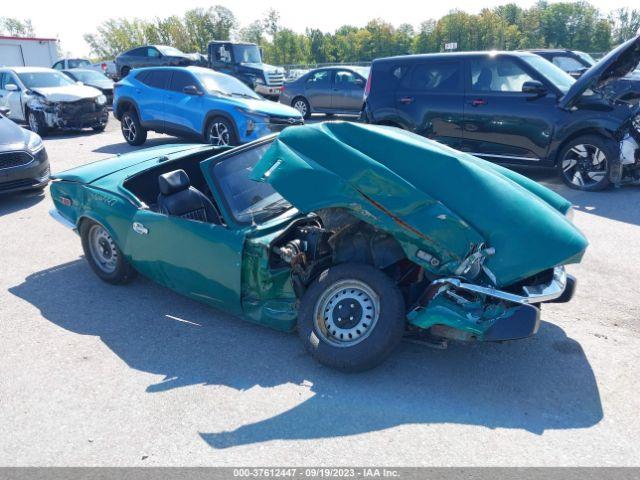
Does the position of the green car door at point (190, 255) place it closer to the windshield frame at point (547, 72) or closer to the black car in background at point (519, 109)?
the black car in background at point (519, 109)

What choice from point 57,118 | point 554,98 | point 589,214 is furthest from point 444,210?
point 57,118

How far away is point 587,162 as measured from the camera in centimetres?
835

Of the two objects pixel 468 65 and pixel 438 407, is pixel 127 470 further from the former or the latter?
pixel 468 65

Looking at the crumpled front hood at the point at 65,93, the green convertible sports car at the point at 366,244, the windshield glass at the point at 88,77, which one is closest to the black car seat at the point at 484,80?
the green convertible sports car at the point at 366,244

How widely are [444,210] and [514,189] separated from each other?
24.2 inches

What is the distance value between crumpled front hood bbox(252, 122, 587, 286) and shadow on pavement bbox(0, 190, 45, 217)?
6.00 meters

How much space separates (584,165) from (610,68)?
5.41 feet

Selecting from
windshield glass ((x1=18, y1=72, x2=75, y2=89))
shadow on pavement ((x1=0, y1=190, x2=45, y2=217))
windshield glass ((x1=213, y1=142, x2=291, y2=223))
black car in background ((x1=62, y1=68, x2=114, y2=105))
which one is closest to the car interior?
windshield glass ((x1=213, y1=142, x2=291, y2=223))

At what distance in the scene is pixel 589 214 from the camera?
7.29 meters

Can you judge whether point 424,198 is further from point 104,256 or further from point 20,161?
point 20,161

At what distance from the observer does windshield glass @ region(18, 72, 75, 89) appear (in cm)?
1427

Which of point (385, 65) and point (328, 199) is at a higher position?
point (385, 65)

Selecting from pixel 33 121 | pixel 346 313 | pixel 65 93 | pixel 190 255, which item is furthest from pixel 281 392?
pixel 33 121

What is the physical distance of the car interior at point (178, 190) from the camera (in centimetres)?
451
